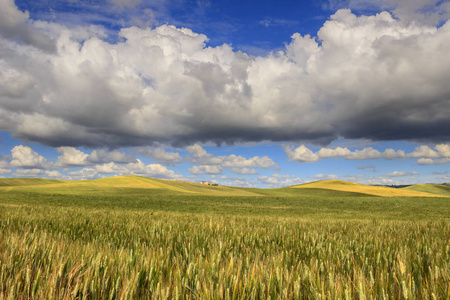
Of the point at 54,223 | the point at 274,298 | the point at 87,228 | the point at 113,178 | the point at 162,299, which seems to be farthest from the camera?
the point at 113,178

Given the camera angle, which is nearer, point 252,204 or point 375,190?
point 252,204

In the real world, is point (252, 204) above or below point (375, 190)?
below

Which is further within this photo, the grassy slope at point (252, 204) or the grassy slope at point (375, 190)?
the grassy slope at point (375, 190)

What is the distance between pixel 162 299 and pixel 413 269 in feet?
10.6

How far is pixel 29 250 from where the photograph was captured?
127 inches

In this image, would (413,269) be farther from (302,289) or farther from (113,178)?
(113,178)

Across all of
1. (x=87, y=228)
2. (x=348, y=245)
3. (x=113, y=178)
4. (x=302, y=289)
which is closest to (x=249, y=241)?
(x=348, y=245)

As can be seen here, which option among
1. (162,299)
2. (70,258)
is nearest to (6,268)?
(70,258)

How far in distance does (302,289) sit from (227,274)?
65 cm

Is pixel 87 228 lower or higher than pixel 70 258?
lower

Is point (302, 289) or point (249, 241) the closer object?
point (302, 289)

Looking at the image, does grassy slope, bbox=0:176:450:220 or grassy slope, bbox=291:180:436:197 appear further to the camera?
grassy slope, bbox=291:180:436:197

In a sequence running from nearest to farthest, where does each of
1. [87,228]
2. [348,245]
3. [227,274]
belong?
1. [227,274]
2. [348,245]
3. [87,228]

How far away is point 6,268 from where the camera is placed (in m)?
2.67
